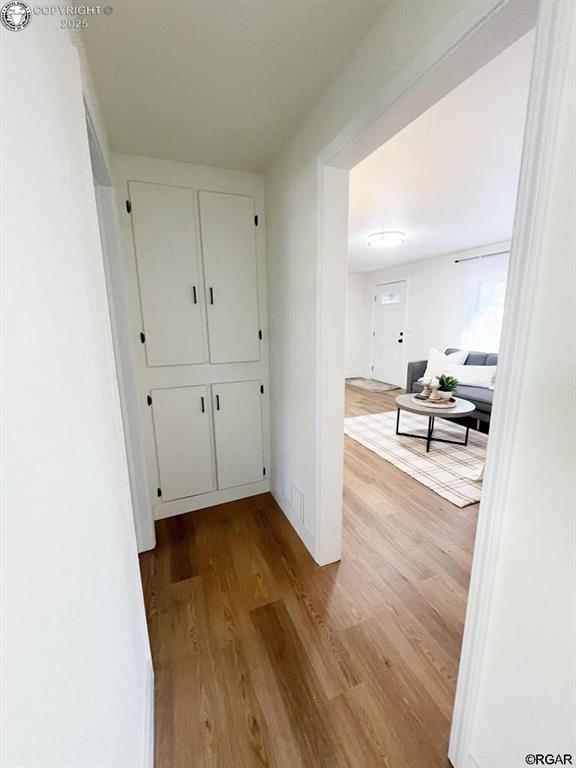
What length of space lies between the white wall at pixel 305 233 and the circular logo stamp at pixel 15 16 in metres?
0.96

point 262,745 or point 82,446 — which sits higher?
point 82,446

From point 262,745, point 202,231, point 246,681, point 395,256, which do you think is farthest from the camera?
point 395,256

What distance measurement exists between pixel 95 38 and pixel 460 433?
4.30m

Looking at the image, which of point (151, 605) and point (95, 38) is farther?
point (151, 605)

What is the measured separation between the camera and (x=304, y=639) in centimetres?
138

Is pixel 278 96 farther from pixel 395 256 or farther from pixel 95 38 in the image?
pixel 395 256

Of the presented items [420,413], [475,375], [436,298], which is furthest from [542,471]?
A: [436,298]

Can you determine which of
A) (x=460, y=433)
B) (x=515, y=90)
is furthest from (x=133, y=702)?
(x=460, y=433)

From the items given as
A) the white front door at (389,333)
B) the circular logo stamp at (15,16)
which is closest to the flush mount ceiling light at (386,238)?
the white front door at (389,333)

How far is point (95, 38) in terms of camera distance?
108 centimetres

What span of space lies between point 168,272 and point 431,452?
2.96m

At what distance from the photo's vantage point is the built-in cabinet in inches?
76.0

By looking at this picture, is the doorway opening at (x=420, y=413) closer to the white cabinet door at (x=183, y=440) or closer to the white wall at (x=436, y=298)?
the white wall at (x=436, y=298)

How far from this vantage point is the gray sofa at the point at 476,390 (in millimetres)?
3516
